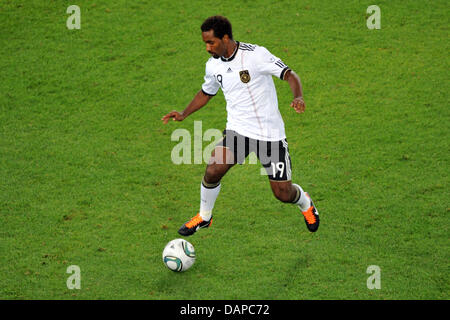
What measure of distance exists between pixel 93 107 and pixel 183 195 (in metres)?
2.62

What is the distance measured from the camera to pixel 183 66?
9.96 m

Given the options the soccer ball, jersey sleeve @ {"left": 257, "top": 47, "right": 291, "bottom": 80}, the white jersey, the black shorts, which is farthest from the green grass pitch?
jersey sleeve @ {"left": 257, "top": 47, "right": 291, "bottom": 80}

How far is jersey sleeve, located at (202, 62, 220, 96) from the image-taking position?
625 cm

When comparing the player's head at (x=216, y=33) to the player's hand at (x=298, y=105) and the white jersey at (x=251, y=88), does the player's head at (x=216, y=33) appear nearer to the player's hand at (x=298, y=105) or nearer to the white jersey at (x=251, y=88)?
the white jersey at (x=251, y=88)

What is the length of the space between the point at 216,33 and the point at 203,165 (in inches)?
104

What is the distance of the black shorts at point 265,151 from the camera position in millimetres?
6145

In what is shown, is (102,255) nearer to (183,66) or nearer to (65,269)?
(65,269)

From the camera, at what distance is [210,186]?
6367 millimetres

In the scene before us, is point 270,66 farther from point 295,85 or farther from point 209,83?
point 209,83

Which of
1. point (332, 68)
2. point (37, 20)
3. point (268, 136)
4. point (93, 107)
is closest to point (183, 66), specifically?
point (93, 107)

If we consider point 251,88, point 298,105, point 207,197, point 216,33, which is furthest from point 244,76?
point 207,197

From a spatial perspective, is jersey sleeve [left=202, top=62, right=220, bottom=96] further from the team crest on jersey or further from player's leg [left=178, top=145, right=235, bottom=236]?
player's leg [left=178, top=145, right=235, bottom=236]

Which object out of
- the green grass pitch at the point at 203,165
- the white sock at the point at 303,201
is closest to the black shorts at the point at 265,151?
the white sock at the point at 303,201

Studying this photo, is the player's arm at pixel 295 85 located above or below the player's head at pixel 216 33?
below
